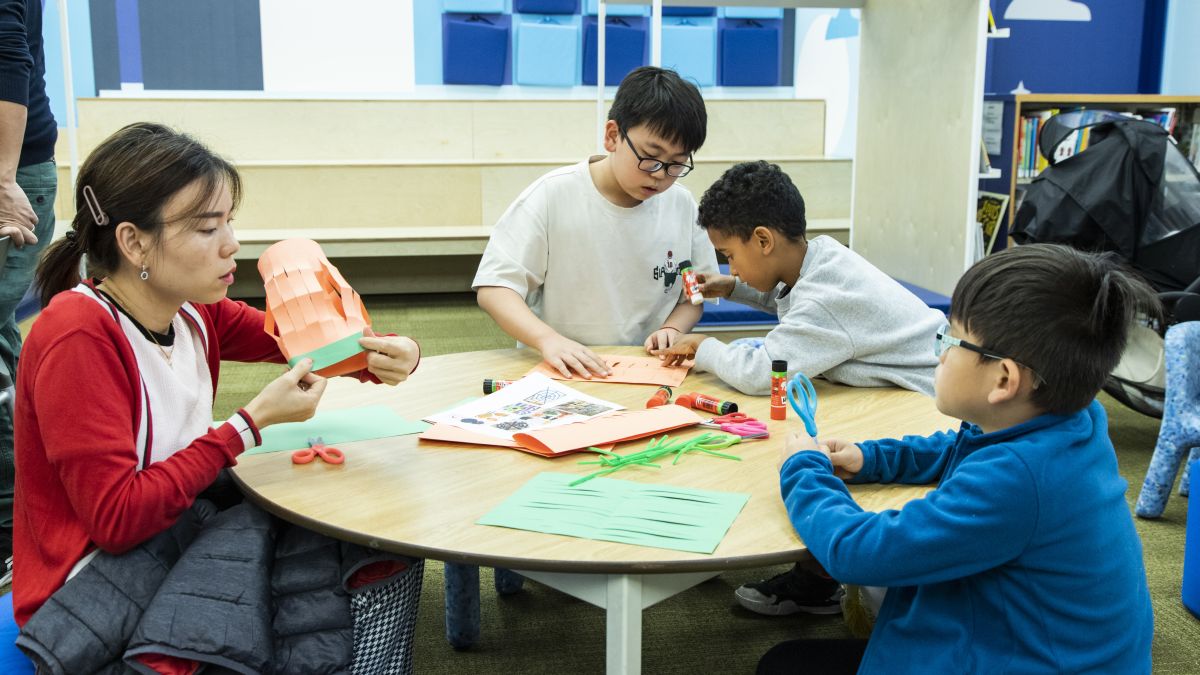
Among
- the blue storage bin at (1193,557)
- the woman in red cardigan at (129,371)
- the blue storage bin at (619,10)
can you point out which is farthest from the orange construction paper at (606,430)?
the blue storage bin at (619,10)

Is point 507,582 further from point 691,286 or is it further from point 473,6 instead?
point 473,6

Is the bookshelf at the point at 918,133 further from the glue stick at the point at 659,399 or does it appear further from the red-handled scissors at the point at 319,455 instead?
the red-handled scissors at the point at 319,455

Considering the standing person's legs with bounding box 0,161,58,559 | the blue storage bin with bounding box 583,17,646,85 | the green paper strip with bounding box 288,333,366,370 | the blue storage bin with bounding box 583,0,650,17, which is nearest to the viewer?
the green paper strip with bounding box 288,333,366,370

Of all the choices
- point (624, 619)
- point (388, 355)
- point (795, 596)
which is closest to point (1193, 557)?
point (795, 596)

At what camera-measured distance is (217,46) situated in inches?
247

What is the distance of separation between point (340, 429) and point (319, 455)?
0.13 metres

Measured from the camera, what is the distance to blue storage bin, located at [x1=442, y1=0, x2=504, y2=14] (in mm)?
Answer: 6352

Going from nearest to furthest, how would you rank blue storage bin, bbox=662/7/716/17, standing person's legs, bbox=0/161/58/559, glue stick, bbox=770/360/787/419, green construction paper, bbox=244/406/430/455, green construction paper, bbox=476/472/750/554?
green construction paper, bbox=476/472/750/554 → green construction paper, bbox=244/406/430/455 → glue stick, bbox=770/360/787/419 → standing person's legs, bbox=0/161/58/559 → blue storage bin, bbox=662/7/716/17

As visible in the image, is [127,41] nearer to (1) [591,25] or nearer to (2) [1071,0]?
(1) [591,25]

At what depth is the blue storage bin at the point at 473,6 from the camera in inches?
250

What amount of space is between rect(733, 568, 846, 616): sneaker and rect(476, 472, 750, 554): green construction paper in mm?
923

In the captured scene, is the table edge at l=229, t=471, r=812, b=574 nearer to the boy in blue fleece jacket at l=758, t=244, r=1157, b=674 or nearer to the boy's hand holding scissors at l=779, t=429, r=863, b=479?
the boy in blue fleece jacket at l=758, t=244, r=1157, b=674

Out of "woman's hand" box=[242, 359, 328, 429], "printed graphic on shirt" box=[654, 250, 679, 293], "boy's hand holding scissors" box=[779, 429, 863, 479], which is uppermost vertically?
"printed graphic on shirt" box=[654, 250, 679, 293]

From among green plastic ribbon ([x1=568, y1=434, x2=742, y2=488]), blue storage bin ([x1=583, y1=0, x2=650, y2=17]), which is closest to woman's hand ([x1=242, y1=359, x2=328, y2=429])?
green plastic ribbon ([x1=568, y1=434, x2=742, y2=488])
